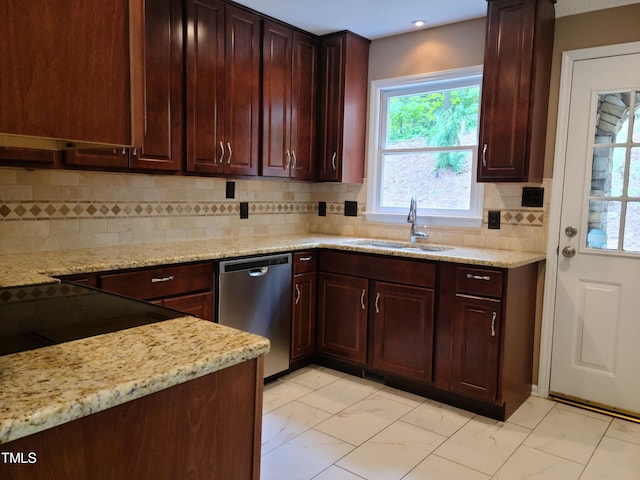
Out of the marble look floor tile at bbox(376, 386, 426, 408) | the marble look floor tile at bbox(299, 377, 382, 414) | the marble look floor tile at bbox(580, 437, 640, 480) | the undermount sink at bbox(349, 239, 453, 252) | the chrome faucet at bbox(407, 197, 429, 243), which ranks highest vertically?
the chrome faucet at bbox(407, 197, 429, 243)

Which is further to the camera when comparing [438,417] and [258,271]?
[258,271]

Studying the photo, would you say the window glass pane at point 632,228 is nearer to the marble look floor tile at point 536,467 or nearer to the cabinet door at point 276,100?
the marble look floor tile at point 536,467

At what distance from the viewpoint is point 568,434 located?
8.44 ft

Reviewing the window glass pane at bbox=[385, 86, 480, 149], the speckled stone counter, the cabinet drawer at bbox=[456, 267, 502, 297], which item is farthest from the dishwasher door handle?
the speckled stone counter

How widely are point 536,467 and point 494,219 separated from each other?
1.58m

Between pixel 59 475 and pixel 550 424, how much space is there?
2680 millimetres

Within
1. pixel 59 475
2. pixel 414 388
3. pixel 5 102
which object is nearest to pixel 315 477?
pixel 414 388

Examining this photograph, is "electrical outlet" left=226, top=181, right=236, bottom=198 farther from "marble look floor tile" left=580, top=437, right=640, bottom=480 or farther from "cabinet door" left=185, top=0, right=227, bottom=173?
"marble look floor tile" left=580, top=437, right=640, bottom=480

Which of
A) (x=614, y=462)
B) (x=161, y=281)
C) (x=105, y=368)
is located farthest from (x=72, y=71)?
(x=614, y=462)

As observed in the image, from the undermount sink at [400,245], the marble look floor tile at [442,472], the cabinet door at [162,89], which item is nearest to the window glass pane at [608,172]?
the undermount sink at [400,245]

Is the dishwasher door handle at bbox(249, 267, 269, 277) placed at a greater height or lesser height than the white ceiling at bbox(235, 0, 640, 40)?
lesser

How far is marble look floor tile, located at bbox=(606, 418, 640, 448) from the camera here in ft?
8.34

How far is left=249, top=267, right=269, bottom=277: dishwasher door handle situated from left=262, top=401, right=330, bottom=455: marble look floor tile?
31.5 inches

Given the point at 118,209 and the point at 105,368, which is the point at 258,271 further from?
the point at 105,368
